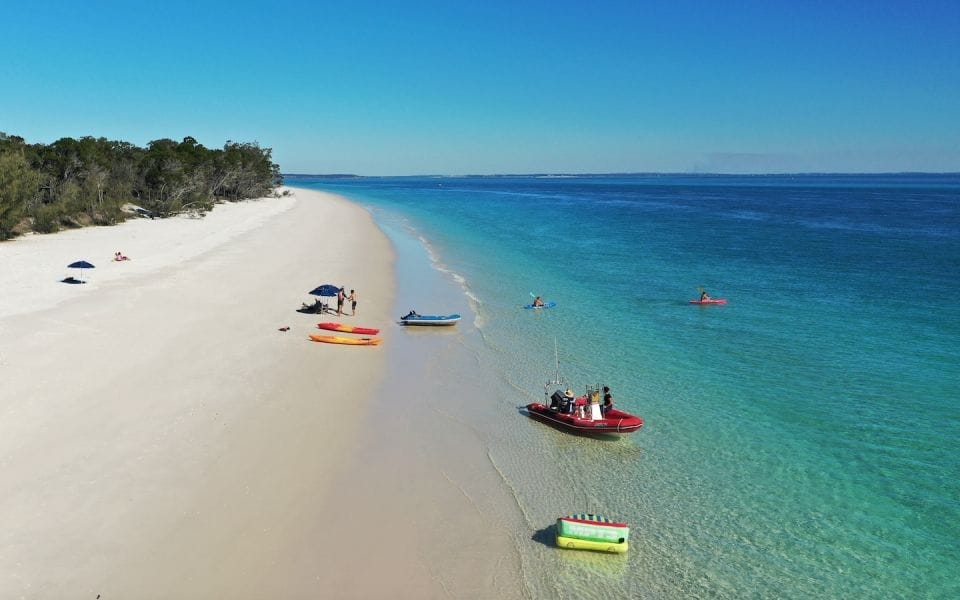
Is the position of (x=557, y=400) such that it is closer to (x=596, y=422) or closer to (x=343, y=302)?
(x=596, y=422)

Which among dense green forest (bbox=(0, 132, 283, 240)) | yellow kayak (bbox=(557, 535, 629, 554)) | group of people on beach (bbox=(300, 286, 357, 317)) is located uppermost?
dense green forest (bbox=(0, 132, 283, 240))

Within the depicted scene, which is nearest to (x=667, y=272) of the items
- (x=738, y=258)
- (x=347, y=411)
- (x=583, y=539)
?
(x=738, y=258)

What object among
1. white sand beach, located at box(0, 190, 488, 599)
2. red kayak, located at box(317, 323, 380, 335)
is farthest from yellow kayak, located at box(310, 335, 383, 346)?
red kayak, located at box(317, 323, 380, 335)

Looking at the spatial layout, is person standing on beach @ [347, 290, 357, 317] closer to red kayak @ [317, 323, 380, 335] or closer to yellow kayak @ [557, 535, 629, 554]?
red kayak @ [317, 323, 380, 335]

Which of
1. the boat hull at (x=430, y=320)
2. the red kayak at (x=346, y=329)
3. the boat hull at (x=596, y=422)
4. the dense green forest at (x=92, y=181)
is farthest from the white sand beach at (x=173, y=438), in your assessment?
the dense green forest at (x=92, y=181)

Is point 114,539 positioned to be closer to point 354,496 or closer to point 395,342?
point 354,496

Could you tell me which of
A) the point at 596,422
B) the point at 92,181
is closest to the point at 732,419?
the point at 596,422

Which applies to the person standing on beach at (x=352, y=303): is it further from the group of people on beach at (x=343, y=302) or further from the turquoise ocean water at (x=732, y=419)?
the turquoise ocean water at (x=732, y=419)
